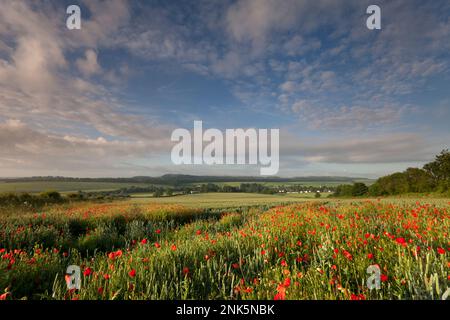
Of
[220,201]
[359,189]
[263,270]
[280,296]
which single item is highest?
[280,296]

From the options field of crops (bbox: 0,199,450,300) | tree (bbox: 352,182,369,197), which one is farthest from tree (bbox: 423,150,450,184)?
field of crops (bbox: 0,199,450,300)

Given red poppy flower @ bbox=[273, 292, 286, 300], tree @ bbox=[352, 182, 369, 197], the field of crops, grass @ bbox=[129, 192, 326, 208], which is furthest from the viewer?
tree @ bbox=[352, 182, 369, 197]

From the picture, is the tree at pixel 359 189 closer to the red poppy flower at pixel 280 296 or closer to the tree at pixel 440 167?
the tree at pixel 440 167

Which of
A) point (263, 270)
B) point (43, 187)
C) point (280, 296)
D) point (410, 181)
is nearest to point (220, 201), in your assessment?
point (263, 270)

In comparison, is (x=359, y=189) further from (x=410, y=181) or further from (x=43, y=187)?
(x=43, y=187)

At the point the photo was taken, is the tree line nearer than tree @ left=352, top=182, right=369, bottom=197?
Yes

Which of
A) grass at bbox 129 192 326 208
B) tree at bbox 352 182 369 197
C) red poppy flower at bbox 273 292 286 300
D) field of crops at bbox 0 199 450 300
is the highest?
red poppy flower at bbox 273 292 286 300

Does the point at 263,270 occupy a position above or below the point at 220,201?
above

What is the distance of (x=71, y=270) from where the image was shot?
3.05 metres

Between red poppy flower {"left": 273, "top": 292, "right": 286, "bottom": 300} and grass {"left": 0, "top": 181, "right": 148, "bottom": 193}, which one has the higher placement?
red poppy flower {"left": 273, "top": 292, "right": 286, "bottom": 300}

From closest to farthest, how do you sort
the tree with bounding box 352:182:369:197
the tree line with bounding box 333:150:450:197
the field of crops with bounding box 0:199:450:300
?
the field of crops with bounding box 0:199:450:300
the tree line with bounding box 333:150:450:197
the tree with bounding box 352:182:369:197

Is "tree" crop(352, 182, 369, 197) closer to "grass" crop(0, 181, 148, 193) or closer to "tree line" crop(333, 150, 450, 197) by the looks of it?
"tree line" crop(333, 150, 450, 197)
